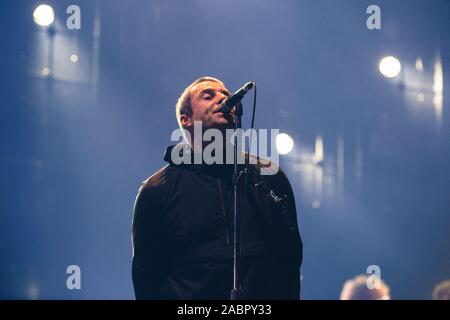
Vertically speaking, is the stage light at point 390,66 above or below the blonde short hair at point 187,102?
above

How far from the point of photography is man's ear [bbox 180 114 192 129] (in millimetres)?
2932

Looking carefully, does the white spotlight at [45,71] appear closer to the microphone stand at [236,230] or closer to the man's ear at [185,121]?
the man's ear at [185,121]

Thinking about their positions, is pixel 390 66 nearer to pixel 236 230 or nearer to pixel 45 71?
pixel 236 230

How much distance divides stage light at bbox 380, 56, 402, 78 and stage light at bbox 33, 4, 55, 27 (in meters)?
2.30

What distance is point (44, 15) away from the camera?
382 centimetres

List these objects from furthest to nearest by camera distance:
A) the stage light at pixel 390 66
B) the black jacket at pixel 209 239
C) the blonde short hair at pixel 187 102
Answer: the stage light at pixel 390 66
the blonde short hair at pixel 187 102
the black jacket at pixel 209 239

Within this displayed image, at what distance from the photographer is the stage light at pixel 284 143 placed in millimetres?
3883

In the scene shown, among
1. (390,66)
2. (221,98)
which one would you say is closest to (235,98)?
(221,98)

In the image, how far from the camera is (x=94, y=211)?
366cm

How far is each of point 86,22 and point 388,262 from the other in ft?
8.80

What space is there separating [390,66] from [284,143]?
941 mm

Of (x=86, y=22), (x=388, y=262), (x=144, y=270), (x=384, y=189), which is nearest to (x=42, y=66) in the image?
(x=86, y=22)

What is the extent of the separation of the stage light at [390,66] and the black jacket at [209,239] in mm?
1705

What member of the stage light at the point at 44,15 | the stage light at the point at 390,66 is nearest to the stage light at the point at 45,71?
the stage light at the point at 44,15
